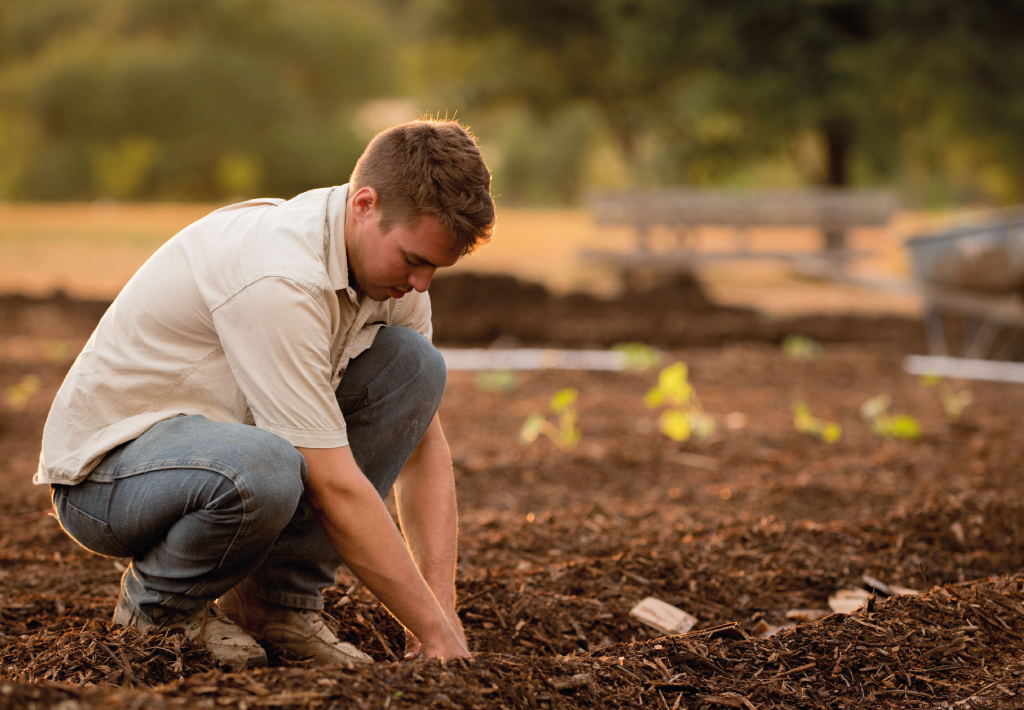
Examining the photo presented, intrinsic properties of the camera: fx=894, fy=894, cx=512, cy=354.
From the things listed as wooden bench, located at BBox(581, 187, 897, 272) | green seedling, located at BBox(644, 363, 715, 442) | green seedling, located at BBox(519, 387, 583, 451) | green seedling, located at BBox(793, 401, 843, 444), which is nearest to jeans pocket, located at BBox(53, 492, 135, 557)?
green seedling, located at BBox(519, 387, 583, 451)

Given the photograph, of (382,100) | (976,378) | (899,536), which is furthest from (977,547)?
(382,100)

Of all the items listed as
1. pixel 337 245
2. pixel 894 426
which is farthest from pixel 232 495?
pixel 894 426

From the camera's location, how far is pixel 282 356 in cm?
168

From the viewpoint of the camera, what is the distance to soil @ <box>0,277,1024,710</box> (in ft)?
5.69

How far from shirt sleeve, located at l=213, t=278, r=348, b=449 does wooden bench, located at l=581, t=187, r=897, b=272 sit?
431 inches

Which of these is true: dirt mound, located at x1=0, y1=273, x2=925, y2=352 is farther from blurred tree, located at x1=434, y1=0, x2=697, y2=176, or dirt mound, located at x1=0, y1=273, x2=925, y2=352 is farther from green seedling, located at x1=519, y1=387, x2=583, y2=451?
blurred tree, located at x1=434, y1=0, x2=697, y2=176

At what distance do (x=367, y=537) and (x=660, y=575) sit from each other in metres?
1.13

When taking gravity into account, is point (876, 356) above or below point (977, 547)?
below

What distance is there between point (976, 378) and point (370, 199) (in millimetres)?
5336

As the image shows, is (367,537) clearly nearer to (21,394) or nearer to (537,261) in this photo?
(21,394)

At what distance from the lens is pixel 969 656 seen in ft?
6.50

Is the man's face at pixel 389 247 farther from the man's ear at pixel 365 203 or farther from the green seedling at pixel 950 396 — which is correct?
the green seedling at pixel 950 396

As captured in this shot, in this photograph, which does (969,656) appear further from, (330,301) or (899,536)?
(330,301)

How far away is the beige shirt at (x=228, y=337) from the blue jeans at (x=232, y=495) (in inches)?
2.2
